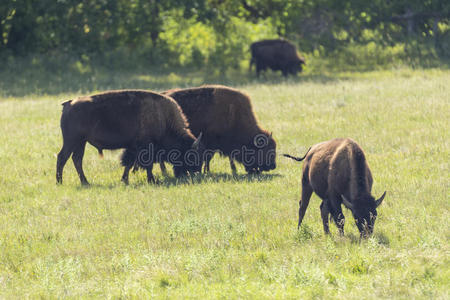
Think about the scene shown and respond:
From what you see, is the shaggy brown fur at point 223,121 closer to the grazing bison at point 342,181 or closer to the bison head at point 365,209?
the grazing bison at point 342,181

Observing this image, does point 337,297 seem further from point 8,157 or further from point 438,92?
point 438,92

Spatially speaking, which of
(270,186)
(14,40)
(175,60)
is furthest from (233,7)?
(270,186)

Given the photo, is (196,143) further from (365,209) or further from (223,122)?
(365,209)

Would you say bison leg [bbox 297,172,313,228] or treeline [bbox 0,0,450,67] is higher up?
treeline [bbox 0,0,450,67]

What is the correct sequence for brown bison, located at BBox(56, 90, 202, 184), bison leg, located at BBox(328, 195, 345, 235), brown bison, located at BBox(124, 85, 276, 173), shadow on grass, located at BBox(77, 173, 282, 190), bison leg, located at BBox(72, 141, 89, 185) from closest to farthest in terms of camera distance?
bison leg, located at BBox(328, 195, 345, 235)
shadow on grass, located at BBox(77, 173, 282, 190)
brown bison, located at BBox(56, 90, 202, 184)
bison leg, located at BBox(72, 141, 89, 185)
brown bison, located at BBox(124, 85, 276, 173)

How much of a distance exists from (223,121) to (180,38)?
16763 mm

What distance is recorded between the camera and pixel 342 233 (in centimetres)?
722

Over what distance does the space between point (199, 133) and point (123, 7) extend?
58.4 ft

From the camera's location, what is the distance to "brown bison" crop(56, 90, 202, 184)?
10.9 meters

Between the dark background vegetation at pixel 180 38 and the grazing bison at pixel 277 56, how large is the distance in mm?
834

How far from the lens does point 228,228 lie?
792cm

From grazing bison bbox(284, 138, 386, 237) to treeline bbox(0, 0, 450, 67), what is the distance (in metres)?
20.2

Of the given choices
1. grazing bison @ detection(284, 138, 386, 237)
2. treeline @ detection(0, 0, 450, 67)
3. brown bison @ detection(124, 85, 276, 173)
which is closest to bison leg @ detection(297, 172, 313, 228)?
grazing bison @ detection(284, 138, 386, 237)

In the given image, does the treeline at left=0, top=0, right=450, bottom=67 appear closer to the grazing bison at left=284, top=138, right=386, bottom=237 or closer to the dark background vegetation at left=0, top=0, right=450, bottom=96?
the dark background vegetation at left=0, top=0, right=450, bottom=96
